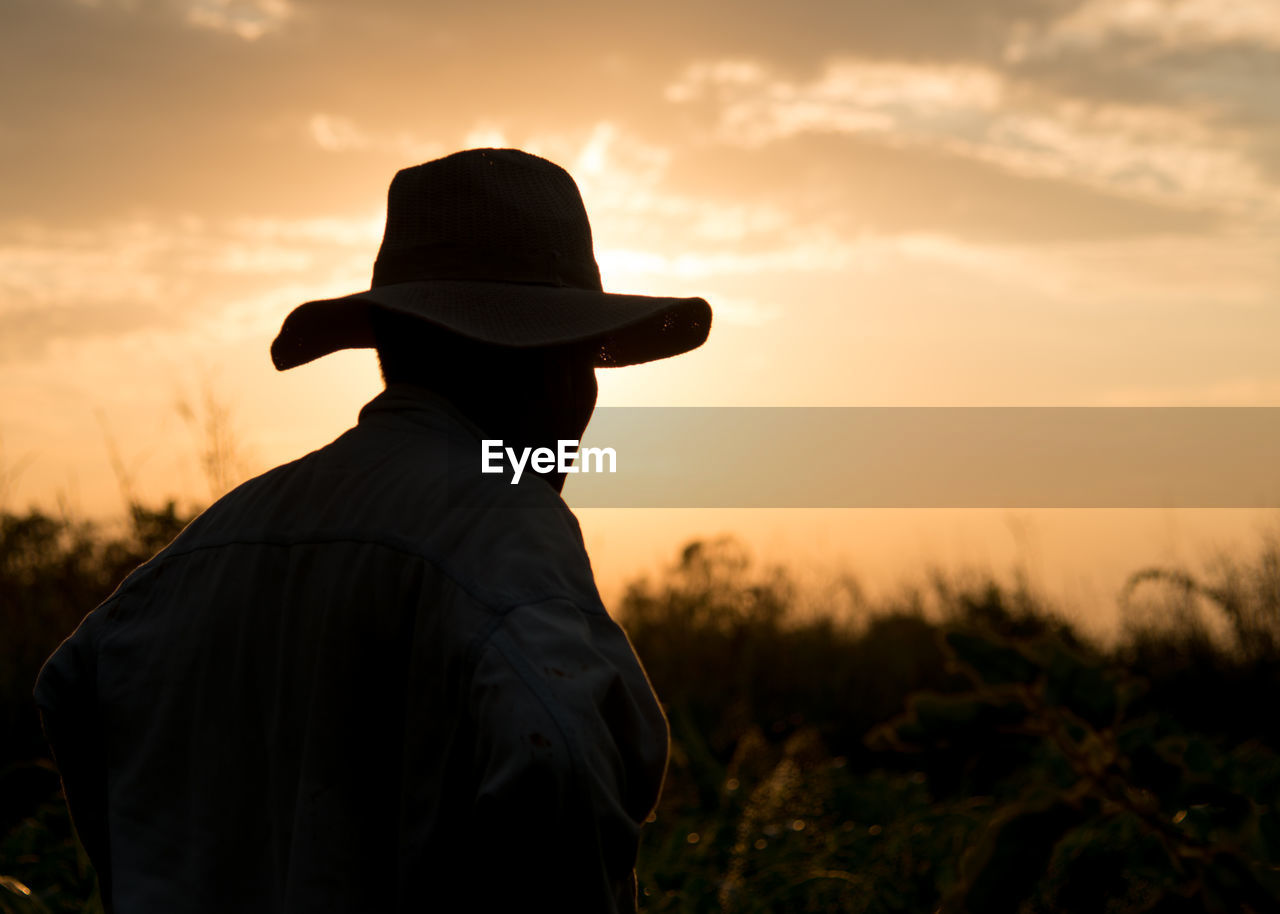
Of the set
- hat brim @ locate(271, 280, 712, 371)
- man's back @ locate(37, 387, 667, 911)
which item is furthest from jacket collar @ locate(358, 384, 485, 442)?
hat brim @ locate(271, 280, 712, 371)

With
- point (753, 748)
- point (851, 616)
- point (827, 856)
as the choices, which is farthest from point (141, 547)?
point (851, 616)

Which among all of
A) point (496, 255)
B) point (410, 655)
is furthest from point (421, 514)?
point (496, 255)

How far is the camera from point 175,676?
149 centimetres

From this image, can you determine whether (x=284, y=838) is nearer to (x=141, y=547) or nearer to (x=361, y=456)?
(x=361, y=456)

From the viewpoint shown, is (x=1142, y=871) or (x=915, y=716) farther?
(x=1142, y=871)

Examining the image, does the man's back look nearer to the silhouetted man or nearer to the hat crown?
the silhouetted man

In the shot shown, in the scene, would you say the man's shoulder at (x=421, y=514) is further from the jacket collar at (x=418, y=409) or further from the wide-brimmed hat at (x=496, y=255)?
the wide-brimmed hat at (x=496, y=255)

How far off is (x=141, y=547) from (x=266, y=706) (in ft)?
14.4

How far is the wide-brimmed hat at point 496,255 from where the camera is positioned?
5.19ft

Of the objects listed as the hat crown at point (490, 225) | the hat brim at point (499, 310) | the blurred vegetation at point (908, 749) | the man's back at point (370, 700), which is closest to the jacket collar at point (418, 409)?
the man's back at point (370, 700)

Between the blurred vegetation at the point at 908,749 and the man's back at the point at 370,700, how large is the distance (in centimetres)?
126

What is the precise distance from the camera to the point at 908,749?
2646 millimetres

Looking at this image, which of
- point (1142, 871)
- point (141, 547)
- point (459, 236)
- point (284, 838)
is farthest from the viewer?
point (141, 547)

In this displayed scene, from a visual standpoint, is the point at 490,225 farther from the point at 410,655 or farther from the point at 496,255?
Result: the point at 410,655
